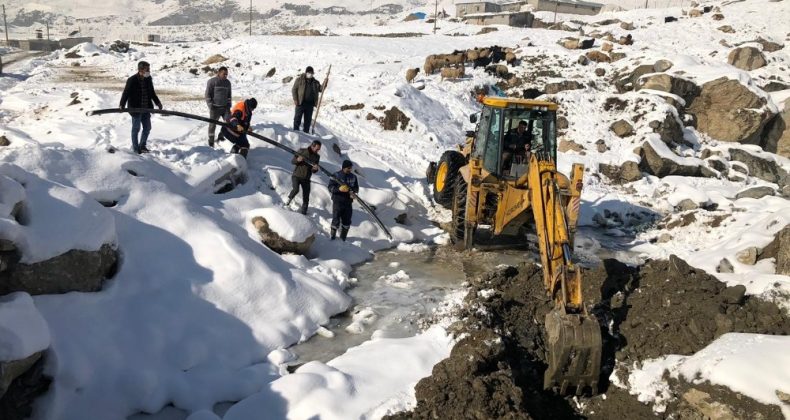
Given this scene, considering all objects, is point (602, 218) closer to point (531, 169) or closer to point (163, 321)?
point (531, 169)

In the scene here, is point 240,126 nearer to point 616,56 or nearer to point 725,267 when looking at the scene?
point 725,267

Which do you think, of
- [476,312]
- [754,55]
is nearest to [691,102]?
[754,55]

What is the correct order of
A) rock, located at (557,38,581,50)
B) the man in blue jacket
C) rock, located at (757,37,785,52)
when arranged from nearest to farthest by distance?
the man in blue jacket < rock, located at (757,37,785,52) < rock, located at (557,38,581,50)

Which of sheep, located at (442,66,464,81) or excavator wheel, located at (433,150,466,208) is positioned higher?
sheep, located at (442,66,464,81)

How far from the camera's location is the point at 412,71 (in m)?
21.9

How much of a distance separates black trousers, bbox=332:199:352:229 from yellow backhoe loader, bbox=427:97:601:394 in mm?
1888

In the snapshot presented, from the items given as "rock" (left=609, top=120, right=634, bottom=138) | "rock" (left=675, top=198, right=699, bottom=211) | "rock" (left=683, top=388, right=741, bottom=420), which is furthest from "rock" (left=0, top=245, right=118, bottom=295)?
"rock" (left=609, top=120, right=634, bottom=138)

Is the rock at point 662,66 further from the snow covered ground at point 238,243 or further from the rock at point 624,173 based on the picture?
the rock at point 624,173

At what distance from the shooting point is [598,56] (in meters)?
23.0

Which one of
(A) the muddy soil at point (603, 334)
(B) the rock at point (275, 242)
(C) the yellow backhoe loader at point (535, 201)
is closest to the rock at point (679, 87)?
(C) the yellow backhoe loader at point (535, 201)

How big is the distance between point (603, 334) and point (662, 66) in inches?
662

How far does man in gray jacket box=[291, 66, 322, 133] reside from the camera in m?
12.1

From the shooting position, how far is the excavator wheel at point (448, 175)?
424 inches

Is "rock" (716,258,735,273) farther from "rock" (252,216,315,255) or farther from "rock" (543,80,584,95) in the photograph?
"rock" (543,80,584,95)
